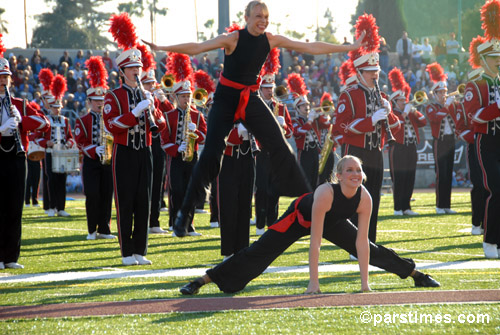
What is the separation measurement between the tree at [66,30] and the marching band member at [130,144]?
45773 mm

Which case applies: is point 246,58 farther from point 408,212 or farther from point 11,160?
point 408,212

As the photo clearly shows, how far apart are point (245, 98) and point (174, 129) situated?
5.76 m

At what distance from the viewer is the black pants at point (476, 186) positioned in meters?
11.3

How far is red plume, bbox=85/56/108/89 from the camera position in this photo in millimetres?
12227

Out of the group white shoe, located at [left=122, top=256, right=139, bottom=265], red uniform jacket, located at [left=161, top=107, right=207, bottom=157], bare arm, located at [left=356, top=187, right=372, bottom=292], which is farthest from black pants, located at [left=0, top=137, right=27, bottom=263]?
bare arm, located at [left=356, top=187, right=372, bottom=292]

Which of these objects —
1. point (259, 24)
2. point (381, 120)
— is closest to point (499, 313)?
point (259, 24)

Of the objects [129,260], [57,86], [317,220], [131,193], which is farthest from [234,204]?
[57,86]

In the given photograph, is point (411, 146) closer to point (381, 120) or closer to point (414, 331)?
point (381, 120)

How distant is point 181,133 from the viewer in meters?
12.5

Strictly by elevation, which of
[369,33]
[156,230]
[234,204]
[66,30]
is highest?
[66,30]

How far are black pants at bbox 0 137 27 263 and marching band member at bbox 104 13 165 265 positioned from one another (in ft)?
3.15

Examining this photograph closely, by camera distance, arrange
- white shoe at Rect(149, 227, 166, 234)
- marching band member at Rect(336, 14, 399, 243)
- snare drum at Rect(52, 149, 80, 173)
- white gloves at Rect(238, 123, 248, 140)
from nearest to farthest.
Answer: marching band member at Rect(336, 14, 399, 243), white gloves at Rect(238, 123, 248, 140), white shoe at Rect(149, 227, 166, 234), snare drum at Rect(52, 149, 80, 173)

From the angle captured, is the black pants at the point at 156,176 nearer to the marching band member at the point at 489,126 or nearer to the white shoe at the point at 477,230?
the white shoe at the point at 477,230

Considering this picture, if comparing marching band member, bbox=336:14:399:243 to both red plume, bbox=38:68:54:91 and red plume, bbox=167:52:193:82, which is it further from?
red plume, bbox=38:68:54:91
